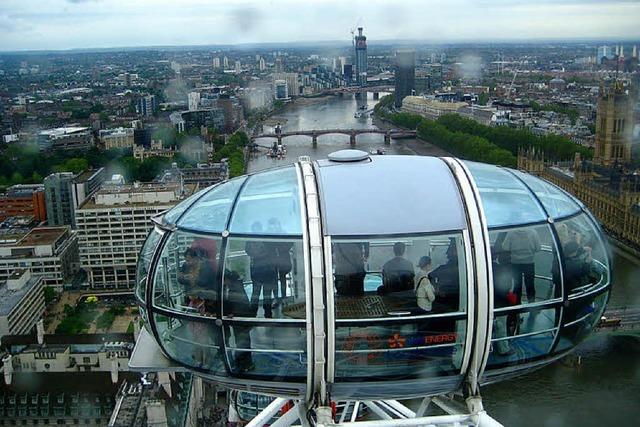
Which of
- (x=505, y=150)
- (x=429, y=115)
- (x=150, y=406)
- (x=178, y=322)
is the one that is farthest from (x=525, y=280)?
(x=429, y=115)

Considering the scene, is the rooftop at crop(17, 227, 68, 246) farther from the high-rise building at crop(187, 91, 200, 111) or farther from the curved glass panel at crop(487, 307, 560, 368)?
the high-rise building at crop(187, 91, 200, 111)

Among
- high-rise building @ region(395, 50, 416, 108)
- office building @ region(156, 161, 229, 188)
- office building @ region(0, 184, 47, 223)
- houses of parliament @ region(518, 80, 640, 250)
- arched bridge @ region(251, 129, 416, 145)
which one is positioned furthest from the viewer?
high-rise building @ region(395, 50, 416, 108)

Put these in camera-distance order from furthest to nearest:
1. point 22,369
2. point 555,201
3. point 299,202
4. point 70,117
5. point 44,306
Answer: point 70,117
point 44,306
point 22,369
point 555,201
point 299,202

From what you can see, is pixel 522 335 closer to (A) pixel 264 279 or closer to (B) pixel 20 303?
(A) pixel 264 279

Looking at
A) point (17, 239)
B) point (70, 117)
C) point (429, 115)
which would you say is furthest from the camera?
point (429, 115)

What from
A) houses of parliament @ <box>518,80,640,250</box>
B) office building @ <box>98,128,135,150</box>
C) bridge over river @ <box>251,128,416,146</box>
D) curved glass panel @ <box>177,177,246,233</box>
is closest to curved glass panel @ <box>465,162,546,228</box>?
curved glass panel @ <box>177,177,246,233</box>

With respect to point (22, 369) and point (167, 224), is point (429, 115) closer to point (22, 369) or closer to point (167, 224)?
point (22, 369)

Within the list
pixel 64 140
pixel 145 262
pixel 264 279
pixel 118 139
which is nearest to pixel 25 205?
pixel 64 140
